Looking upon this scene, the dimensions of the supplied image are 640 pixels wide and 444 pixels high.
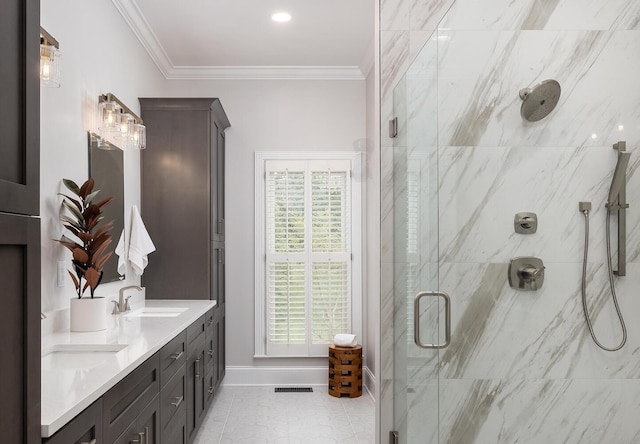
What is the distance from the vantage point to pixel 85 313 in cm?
258

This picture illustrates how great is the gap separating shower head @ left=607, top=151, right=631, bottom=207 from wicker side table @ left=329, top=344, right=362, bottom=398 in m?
2.96

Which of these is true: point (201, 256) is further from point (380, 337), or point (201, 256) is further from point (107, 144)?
point (380, 337)

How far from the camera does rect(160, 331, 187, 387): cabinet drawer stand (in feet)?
8.19

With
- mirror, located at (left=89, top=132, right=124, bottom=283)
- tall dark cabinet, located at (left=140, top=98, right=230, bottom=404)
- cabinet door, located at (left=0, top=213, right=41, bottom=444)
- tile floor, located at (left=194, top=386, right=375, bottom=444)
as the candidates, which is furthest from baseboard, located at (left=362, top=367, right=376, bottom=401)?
cabinet door, located at (left=0, top=213, right=41, bottom=444)

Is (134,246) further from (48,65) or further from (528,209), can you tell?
(528,209)

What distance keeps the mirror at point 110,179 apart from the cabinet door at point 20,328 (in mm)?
2008

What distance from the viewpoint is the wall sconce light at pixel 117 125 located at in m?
3.11

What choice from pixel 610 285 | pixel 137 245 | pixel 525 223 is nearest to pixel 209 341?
pixel 137 245

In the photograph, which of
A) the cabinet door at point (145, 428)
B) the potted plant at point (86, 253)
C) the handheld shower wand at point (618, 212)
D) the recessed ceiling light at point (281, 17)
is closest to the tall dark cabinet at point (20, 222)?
the cabinet door at point (145, 428)

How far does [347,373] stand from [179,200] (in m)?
2.01

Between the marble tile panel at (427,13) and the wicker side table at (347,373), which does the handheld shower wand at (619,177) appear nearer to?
the marble tile panel at (427,13)

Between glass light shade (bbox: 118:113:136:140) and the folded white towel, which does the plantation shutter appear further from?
glass light shade (bbox: 118:113:136:140)

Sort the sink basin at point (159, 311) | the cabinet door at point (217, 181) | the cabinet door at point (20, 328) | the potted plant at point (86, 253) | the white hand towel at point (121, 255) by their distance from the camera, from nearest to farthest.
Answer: the cabinet door at point (20, 328) < the potted plant at point (86, 253) < the white hand towel at point (121, 255) < the sink basin at point (159, 311) < the cabinet door at point (217, 181)

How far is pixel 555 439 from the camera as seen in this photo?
2006 millimetres
